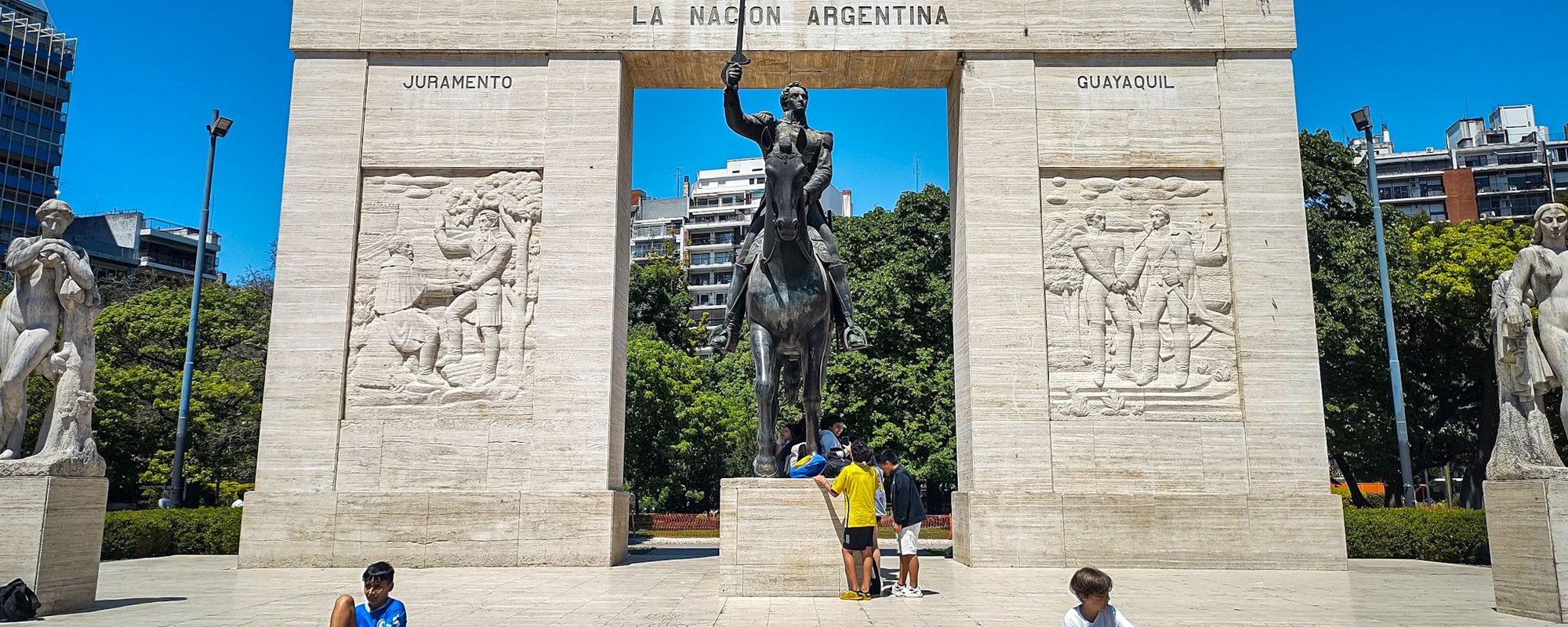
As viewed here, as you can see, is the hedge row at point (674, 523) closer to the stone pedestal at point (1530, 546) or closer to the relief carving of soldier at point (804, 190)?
the relief carving of soldier at point (804, 190)

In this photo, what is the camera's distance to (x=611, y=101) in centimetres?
1786

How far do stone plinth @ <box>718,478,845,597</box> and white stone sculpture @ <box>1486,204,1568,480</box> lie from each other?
722cm

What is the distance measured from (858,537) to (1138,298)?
8690 mm

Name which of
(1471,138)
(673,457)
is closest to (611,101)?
(673,457)

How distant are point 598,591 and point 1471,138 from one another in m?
109

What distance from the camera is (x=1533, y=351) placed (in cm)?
1034

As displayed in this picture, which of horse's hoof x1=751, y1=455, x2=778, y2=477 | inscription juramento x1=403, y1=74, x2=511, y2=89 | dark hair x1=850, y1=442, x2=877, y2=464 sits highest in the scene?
inscription juramento x1=403, y1=74, x2=511, y2=89

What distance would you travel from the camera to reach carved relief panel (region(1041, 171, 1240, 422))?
16922 millimetres

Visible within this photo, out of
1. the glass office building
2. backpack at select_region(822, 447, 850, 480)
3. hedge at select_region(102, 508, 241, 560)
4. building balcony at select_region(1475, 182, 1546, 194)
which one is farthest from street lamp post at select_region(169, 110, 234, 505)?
building balcony at select_region(1475, 182, 1546, 194)

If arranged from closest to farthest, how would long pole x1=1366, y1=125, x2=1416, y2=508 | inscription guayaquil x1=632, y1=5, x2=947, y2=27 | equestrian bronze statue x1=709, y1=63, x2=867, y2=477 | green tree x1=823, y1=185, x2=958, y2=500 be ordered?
equestrian bronze statue x1=709, y1=63, x2=867, y2=477 < inscription guayaquil x1=632, y1=5, x2=947, y2=27 < long pole x1=1366, y1=125, x2=1416, y2=508 < green tree x1=823, y1=185, x2=958, y2=500

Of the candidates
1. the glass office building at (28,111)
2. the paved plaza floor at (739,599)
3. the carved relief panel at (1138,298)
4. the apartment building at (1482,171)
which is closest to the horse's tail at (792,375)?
the paved plaza floor at (739,599)

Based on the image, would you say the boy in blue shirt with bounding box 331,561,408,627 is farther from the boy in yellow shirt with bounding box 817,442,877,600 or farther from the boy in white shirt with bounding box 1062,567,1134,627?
the boy in yellow shirt with bounding box 817,442,877,600

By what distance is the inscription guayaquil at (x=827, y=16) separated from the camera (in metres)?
17.9

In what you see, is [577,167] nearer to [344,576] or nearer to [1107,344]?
[344,576]
